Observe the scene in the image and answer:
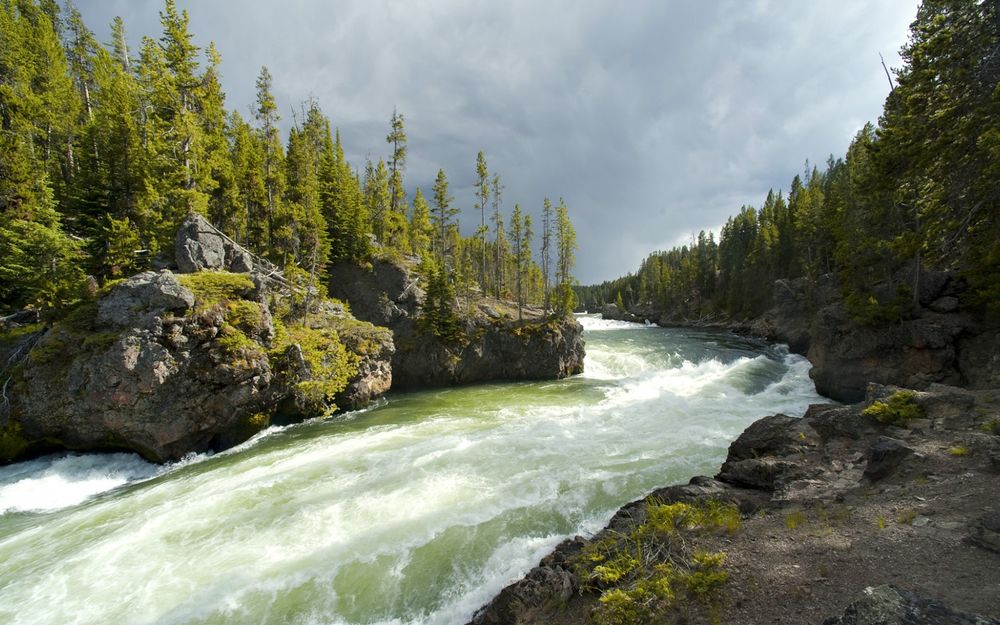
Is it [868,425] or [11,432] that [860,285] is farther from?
[11,432]

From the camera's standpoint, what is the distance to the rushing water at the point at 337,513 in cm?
779

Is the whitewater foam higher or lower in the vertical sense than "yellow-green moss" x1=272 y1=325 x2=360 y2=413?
lower

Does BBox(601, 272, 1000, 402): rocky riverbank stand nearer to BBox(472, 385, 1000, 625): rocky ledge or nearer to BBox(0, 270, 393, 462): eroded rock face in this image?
BBox(472, 385, 1000, 625): rocky ledge

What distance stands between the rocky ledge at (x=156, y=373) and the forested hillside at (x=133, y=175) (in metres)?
2.95

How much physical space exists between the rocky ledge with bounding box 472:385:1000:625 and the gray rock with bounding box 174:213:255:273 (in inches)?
919

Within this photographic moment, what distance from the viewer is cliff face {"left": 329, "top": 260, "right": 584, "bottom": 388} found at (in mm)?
30172

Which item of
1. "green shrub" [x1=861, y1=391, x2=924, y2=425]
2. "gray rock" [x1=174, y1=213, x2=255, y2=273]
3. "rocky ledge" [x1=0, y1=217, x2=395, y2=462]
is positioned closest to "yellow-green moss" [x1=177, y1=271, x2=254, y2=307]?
"rocky ledge" [x1=0, y1=217, x2=395, y2=462]

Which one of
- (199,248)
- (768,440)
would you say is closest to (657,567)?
(768,440)

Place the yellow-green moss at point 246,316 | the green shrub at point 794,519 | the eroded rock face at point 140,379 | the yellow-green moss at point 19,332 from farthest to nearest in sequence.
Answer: the yellow-green moss at point 246,316
the yellow-green moss at point 19,332
the eroded rock face at point 140,379
the green shrub at point 794,519

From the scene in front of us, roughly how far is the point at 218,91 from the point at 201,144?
5.00 m

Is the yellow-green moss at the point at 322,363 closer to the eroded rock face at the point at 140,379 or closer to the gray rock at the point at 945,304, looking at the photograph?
the eroded rock face at the point at 140,379

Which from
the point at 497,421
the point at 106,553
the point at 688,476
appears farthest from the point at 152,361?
the point at 688,476

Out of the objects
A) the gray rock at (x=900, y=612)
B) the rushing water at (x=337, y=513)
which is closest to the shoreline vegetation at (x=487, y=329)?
the gray rock at (x=900, y=612)

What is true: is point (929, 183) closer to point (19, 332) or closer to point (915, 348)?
point (915, 348)
